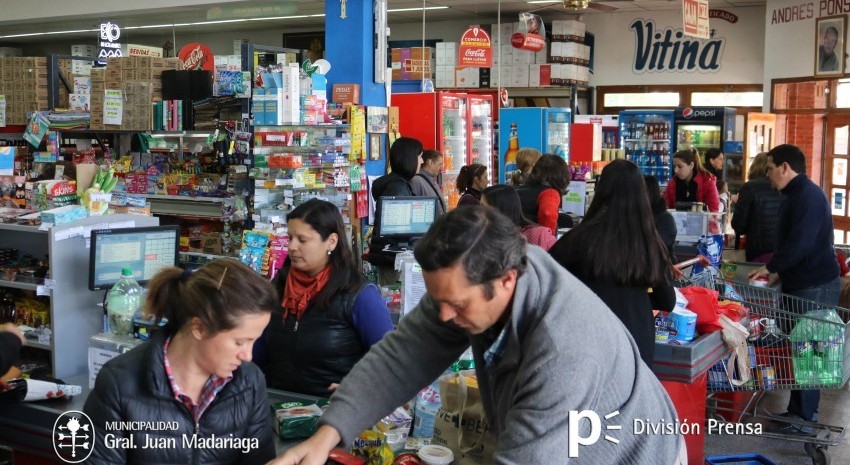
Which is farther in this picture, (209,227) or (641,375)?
(209,227)

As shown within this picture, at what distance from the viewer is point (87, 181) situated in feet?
15.5

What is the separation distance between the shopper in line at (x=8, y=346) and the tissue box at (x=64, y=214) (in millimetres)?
1117

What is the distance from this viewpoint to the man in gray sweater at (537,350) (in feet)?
5.92

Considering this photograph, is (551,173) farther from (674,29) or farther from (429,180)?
(674,29)

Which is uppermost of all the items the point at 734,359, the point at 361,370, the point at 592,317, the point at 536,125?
the point at 536,125

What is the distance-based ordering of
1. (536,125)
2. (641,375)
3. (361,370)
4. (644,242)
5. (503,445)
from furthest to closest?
(536,125) → (644,242) → (361,370) → (641,375) → (503,445)

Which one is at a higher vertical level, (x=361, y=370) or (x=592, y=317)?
(x=592, y=317)

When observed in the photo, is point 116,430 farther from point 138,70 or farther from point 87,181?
point 138,70

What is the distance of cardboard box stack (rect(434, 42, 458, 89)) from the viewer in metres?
17.1

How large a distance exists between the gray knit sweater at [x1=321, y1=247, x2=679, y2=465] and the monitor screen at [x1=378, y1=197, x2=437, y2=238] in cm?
449

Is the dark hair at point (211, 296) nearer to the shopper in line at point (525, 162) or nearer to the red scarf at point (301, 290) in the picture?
the red scarf at point (301, 290)

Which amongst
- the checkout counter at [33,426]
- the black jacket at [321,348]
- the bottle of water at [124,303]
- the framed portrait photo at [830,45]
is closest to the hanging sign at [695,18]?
the framed portrait photo at [830,45]


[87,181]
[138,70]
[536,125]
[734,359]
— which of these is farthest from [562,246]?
[536,125]

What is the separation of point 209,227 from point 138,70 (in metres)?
1.82
